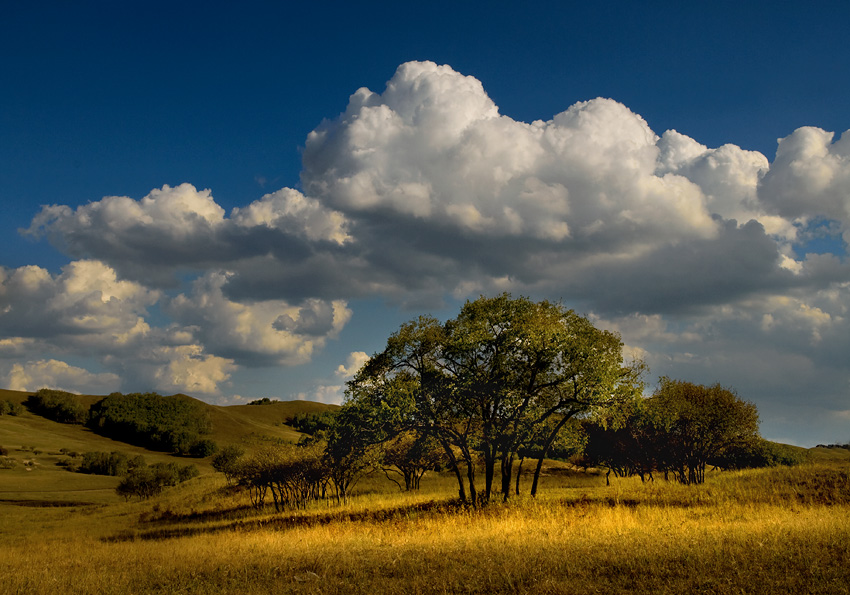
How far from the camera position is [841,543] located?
11523 millimetres

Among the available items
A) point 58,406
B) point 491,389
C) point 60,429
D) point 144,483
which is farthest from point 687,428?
point 58,406

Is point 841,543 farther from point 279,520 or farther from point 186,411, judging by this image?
point 186,411

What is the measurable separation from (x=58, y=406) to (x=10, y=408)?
499 inches

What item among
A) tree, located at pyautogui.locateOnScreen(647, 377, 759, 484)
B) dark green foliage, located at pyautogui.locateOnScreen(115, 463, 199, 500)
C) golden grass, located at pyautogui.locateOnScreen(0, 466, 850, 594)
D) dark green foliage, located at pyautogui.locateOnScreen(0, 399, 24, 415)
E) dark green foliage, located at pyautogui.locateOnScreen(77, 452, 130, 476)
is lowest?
dark green foliage, located at pyautogui.locateOnScreen(77, 452, 130, 476)

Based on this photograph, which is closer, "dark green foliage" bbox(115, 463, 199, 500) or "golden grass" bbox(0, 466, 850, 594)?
"golden grass" bbox(0, 466, 850, 594)

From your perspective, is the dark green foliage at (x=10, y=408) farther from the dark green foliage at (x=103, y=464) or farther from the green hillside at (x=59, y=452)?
the dark green foliage at (x=103, y=464)

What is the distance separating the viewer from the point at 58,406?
175m

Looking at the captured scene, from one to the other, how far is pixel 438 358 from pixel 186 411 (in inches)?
6732

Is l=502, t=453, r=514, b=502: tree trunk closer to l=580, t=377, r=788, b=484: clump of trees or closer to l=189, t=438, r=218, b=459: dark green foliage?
l=580, t=377, r=788, b=484: clump of trees

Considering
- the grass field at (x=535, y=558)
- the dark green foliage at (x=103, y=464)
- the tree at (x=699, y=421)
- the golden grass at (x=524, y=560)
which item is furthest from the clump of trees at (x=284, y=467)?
the dark green foliage at (x=103, y=464)

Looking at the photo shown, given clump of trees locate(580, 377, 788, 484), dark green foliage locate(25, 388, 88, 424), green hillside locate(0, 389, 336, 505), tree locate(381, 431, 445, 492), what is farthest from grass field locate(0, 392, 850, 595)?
dark green foliage locate(25, 388, 88, 424)

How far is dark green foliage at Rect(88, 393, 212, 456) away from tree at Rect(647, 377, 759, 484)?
5396 inches

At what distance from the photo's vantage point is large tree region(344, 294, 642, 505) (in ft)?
92.5

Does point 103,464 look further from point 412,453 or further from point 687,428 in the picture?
point 687,428
